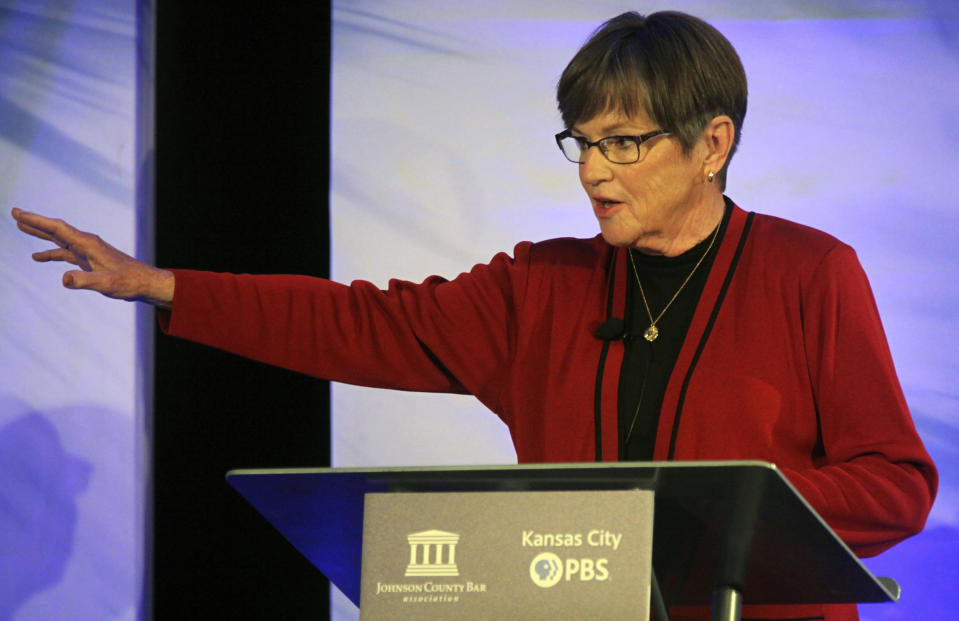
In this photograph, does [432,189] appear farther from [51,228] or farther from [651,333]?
[51,228]

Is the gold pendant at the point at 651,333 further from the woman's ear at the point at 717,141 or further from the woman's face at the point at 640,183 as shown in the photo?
the woman's ear at the point at 717,141

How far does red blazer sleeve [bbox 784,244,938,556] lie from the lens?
132cm

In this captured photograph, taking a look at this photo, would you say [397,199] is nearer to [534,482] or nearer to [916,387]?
[916,387]

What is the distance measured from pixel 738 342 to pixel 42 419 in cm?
184

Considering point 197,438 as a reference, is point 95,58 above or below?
above

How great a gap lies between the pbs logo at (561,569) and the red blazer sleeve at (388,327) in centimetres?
86

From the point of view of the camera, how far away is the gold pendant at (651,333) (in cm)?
173

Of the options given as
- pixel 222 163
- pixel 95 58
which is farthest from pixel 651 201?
pixel 95 58

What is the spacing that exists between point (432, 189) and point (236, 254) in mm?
509

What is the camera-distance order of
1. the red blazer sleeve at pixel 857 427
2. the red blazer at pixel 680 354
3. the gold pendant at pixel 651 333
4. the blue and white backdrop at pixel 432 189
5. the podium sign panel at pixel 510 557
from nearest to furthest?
the podium sign panel at pixel 510 557 < the red blazer sleeve at pixel 857 427 < the red blazer at pixel 680 354 < the gold pendant at pixel 651 333 < the blue and white backdrop at pixel 432 189

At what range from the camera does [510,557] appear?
1.05 metres

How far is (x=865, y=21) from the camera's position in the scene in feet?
8.43

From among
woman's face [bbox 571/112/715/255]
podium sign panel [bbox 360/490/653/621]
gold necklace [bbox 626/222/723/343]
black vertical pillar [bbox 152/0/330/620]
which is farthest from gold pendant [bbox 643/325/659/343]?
black vertical pillar [bbox 152/0/330/620]

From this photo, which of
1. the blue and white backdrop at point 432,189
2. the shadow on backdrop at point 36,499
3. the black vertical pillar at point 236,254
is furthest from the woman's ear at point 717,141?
the shadow on backdrop at point 36,499
